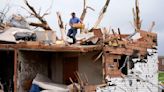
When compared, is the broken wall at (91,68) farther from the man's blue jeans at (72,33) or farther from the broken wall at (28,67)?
the broken wall at (28,67)

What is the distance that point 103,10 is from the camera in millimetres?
20984

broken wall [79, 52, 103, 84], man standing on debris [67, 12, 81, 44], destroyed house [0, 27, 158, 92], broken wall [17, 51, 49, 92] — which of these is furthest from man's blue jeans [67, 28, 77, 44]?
broken wall [17, 51, 49, 92]

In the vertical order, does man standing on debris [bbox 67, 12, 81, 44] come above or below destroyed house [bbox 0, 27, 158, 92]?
above

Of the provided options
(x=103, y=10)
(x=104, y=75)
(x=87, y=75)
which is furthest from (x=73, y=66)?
(x=103, y=10)

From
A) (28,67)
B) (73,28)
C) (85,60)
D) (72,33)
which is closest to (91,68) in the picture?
(85,60)

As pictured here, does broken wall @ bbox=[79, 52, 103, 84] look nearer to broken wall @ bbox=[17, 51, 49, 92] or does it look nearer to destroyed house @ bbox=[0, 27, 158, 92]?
destroyed house @ bbox=[0, 27, 158, 92]

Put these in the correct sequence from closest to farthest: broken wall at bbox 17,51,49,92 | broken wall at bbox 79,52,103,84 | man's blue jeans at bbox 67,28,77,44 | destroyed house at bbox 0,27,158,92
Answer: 1. destroyed house at bbox 0,27,158,92
2. broken wall at bbox 79,52,103,84
3. broken wall at bbox 17,51,49,92
4. man's blue jeans at bbox 67,28,77,44

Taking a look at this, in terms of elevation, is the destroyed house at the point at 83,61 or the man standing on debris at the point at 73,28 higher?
the man standing on debris at the point at 73,28

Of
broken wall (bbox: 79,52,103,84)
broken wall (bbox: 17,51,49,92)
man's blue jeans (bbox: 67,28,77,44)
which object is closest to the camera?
broken wall (bbox: 79,52,103,84)

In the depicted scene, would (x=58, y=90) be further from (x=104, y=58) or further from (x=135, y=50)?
(x=135, y=50)

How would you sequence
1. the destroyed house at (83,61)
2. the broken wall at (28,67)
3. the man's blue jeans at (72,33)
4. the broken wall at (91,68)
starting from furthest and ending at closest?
the man's blue jeans at (72,33) < the broken wall at (28,67) < the broken wall at (91,68) < the destroyed house at (83,61)

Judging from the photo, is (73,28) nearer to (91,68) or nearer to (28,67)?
(91,68)

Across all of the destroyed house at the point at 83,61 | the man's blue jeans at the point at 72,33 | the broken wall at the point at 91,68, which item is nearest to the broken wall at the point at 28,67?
the destroyed house at the point at 83,61

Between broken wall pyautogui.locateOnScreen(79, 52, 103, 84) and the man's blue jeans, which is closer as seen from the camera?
broken wall pyautogui.locateOnScreen(79, 52, 103, 84)
